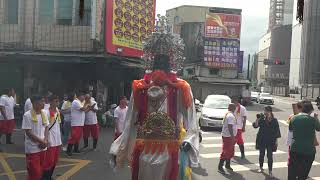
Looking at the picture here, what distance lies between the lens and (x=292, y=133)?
28.0ft

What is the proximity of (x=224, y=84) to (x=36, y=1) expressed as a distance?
107 ft

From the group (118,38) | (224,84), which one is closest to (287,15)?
(224,84)

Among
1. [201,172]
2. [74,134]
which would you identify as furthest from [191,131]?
[74,134]

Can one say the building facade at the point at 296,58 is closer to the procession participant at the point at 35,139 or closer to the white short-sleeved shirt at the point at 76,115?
the white short-sleeved shirt at the point at 76,115

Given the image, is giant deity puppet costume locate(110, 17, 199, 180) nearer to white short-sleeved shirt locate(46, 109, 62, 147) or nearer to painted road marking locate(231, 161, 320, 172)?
white short-sleeved shirt locate(46, 109, 62, 147)

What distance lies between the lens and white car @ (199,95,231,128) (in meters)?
20.8

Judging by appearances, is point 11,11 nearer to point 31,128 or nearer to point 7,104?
point 7,104

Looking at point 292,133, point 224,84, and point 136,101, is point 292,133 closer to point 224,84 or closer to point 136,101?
point 136,101

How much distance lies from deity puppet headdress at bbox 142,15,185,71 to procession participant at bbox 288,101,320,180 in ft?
10.3

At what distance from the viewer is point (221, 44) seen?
50.8 metres

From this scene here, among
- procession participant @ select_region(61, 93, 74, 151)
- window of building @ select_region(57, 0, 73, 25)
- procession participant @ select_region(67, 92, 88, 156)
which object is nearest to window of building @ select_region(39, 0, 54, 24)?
window of building @ select_region(57, 0, 73, 25)

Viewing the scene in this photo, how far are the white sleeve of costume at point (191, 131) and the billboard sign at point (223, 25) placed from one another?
45840mm

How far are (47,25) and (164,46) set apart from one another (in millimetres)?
16666

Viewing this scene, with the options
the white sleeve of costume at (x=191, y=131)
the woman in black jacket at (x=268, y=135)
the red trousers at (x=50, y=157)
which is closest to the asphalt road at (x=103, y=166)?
the woman in black jacket at (x=268, y=135)
